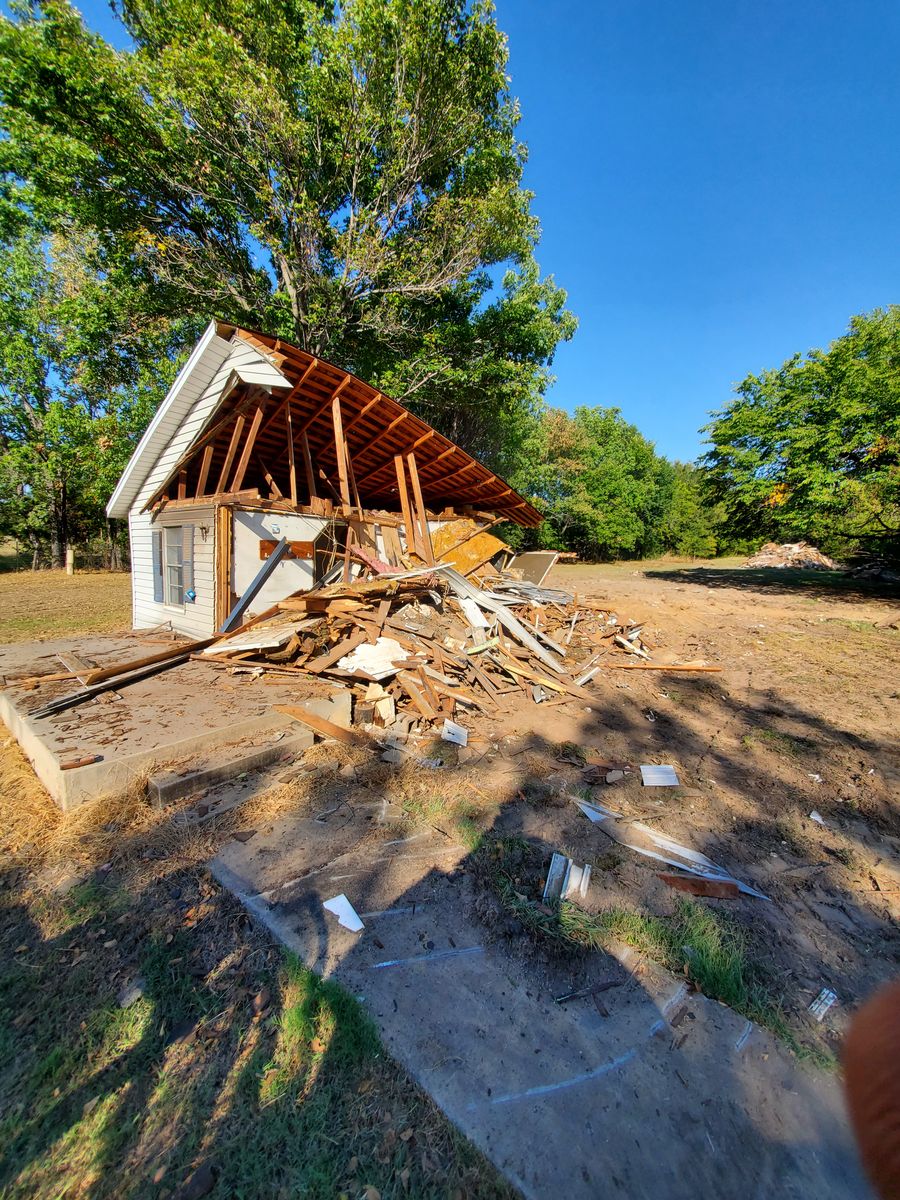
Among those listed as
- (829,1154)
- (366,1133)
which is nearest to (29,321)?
(366,1133)

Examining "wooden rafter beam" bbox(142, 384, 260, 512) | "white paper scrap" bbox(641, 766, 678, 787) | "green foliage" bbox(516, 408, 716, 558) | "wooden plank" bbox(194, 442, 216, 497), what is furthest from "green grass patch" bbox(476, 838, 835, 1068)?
"green foliage" bbox(516, 408, 716, 558)

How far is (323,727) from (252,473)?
30.4ft

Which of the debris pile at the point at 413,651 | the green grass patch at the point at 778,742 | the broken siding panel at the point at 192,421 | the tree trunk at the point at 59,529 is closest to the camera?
the green grass patch at the point at 778,742

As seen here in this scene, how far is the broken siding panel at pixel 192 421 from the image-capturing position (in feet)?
24.1

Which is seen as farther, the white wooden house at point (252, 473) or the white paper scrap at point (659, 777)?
the white wooden house at point (252, 473)

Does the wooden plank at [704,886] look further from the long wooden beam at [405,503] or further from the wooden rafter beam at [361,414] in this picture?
the wooden rafter beam at [361,414]

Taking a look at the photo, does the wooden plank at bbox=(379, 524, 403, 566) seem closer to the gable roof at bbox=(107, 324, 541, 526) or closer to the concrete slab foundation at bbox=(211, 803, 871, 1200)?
the gable roof at bbox=(107, 324, 541, 526)

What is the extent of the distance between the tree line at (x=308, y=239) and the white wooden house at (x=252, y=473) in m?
6.66

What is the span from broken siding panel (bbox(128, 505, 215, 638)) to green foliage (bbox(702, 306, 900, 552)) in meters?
19.5

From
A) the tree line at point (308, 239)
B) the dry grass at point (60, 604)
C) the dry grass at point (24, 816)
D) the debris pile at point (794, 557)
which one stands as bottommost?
the dry grass at point (60, 604)

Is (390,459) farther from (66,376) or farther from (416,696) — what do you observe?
(66,376)

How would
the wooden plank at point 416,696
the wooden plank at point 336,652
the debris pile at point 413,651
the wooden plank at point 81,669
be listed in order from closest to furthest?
the wooden plank at point 81,669
the wooden plank at point 416,696
the debris pile at point 413,651
the wooden plank at point 336,652

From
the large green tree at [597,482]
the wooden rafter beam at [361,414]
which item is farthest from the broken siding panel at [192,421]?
the large green tree at [597,482]

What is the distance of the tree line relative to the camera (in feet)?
39.0
